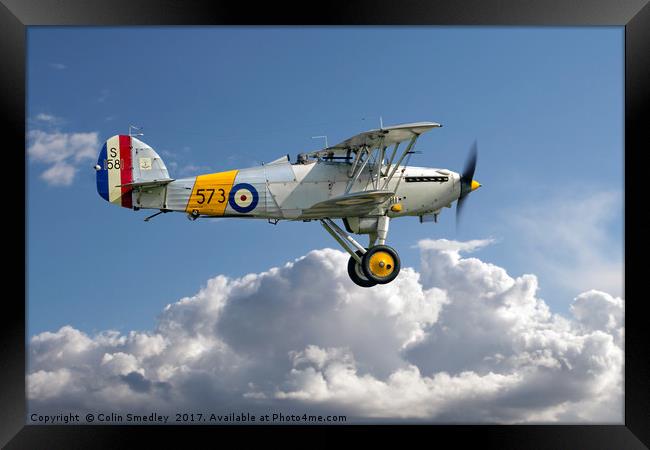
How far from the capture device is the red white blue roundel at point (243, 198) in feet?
43.3

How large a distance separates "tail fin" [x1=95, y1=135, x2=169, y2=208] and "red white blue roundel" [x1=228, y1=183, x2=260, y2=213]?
1148mm

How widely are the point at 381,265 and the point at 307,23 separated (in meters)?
4.76

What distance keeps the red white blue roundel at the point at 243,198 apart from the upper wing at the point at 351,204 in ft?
3.01

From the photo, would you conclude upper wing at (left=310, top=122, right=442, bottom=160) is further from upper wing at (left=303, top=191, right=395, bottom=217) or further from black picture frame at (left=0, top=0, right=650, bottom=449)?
black picture frame at (left=0, top=0, right=650, bottom=449)

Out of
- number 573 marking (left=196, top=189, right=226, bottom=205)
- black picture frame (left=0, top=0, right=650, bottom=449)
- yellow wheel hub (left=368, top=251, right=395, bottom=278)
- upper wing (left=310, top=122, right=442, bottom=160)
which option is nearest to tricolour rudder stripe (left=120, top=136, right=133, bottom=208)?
number 573 marking (left=196, top=189, right=226, bottom=205)

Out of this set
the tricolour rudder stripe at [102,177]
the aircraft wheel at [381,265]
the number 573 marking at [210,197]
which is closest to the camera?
the tricolour rudder stripe at [102,177]

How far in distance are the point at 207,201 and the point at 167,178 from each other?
0.76 m

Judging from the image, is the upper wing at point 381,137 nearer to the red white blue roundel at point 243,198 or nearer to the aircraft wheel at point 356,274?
the red white blue roundel at point 243,198

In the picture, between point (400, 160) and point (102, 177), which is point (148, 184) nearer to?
point (102, 177)

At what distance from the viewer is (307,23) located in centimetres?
1046

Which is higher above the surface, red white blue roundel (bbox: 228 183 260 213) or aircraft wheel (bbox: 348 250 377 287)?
red white blue roundel (bbox: 228 183 260 213)

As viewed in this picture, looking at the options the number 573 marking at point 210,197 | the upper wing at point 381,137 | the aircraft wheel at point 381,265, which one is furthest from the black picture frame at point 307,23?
the aircraft wheel at point 381,265

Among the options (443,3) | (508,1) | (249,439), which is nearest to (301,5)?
(443,3)

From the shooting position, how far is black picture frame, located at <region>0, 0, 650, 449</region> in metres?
10.3
